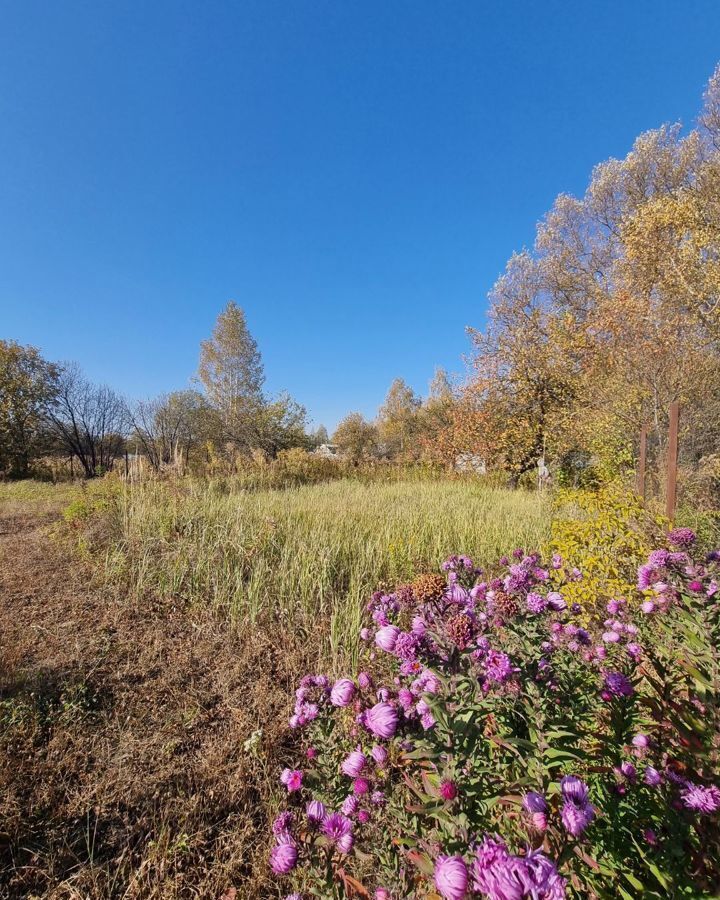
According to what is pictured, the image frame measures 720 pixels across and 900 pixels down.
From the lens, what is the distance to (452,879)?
0.51m

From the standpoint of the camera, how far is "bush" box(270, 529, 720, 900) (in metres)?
0.68

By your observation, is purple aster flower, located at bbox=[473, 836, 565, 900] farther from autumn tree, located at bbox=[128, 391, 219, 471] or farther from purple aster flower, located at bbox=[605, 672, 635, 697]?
autumn tree, located at bbox=[128, 391, 219, 471]

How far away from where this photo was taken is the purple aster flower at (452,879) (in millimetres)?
501

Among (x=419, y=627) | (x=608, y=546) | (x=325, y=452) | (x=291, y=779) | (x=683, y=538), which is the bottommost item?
(x=291, y=779)

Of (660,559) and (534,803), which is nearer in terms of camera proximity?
(534,803)

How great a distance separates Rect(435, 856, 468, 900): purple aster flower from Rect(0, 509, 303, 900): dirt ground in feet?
3.33

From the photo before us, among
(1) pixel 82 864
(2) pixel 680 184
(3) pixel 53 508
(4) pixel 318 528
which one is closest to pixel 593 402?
(4) pixel 318 528

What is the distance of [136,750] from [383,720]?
1.45m

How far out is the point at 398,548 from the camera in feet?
10.9

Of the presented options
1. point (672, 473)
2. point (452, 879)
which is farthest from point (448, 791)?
point (672, 473)

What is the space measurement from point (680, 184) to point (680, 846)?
15.2 metres

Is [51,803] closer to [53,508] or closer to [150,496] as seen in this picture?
[150,496]

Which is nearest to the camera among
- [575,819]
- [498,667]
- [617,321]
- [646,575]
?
[575,819]

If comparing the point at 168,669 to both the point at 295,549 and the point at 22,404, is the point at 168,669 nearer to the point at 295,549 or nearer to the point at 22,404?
the point at 295,549
